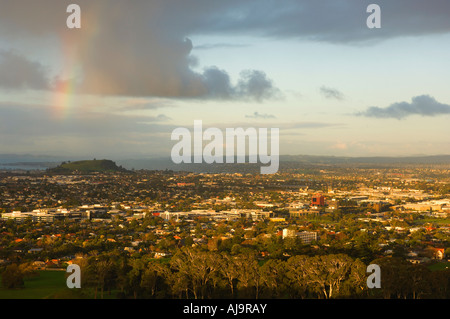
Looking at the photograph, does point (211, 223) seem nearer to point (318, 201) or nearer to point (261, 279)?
point (318, 201)

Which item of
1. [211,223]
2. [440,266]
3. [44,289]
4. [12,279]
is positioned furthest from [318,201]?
[12,279]

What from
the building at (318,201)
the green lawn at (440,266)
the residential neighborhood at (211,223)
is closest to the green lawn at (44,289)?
the residential neighborhood at (211,223)

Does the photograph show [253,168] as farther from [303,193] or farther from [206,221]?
[206,221]

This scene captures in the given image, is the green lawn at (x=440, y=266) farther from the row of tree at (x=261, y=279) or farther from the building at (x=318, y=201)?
the building at (x=318, y=201)

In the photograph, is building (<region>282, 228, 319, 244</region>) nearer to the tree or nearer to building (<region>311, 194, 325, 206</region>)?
the tree

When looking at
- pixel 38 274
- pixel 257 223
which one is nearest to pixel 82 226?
pixel 257 223

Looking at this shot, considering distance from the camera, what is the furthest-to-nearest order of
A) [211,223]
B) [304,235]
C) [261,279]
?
[211,223], [304,235], [261,279]
